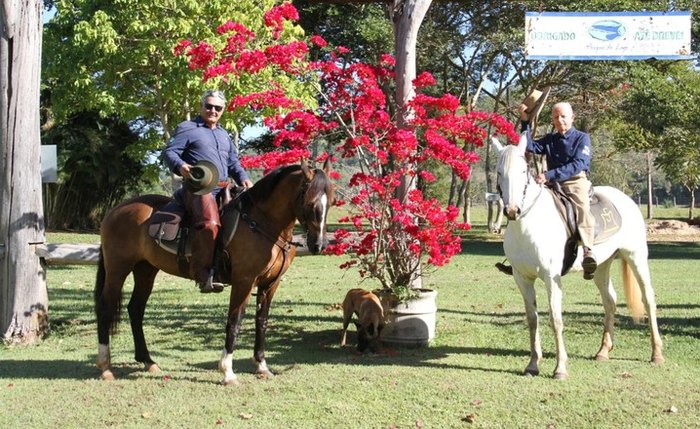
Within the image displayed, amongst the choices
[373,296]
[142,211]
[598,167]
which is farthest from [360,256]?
[598,167]

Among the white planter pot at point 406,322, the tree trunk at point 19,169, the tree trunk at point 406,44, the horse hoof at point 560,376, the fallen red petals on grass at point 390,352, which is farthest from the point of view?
the tree trunk at point 406,44

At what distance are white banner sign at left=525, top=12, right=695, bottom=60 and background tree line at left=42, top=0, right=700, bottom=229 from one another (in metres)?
8.91

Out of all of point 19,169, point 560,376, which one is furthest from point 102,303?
point 560,376

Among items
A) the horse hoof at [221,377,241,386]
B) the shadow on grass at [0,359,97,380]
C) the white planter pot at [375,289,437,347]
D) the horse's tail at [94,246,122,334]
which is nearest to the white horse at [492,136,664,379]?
the white planter pot at [375,289,437,347]

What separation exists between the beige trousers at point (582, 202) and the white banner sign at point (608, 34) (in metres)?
4.36

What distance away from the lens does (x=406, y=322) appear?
29.5 feet

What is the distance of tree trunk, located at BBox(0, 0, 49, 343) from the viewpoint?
9195mm

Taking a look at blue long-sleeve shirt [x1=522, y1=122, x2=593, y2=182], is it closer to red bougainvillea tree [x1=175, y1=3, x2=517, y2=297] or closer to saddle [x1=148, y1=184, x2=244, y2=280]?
red bougainvillea tree [x1=175, y1=3, x2=517, y2=297]

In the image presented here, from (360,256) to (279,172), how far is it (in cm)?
233

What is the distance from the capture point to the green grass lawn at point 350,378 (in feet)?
20.0

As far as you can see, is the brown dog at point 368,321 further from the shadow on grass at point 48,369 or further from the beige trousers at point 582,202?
the shadow on grass at point 48,369

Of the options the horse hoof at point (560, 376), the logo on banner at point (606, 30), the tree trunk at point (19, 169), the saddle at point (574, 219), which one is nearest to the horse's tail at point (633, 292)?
the saddle at point (574, 219)

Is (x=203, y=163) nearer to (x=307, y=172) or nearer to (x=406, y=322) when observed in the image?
(x=307, y=172)

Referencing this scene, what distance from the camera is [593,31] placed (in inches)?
500
